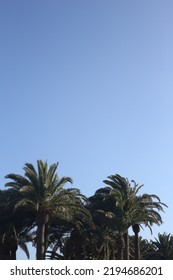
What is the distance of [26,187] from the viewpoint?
113 feet

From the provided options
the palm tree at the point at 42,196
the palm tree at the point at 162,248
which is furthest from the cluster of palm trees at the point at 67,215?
the palm tree at the point at 162,248

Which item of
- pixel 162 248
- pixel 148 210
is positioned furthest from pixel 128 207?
pixel 162 248

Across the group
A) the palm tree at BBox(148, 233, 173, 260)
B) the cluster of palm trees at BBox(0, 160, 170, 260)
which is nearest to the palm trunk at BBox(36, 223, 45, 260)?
the cluster of palm trees at BBox(0, 160, 170, 260)

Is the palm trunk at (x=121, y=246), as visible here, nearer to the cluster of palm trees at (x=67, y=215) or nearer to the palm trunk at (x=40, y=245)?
the cluster of palm trees at (x=67, y=215)

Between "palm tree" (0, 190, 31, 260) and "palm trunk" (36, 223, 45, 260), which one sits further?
"palm tree" (0, 190, 31, 260)

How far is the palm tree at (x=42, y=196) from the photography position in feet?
117

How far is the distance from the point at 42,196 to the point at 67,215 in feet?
9.72

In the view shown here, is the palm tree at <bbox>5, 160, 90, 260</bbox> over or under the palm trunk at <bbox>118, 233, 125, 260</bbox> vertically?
over

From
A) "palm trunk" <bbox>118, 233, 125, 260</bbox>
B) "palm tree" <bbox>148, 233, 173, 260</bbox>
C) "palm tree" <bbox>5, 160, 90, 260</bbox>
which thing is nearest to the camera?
"palm tree" <bbox>5, 160, 90, 260</bbox>

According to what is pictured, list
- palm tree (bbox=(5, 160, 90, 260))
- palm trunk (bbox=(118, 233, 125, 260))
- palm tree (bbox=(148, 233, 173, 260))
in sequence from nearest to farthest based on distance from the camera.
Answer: palm tree (bbox=(5, 160, 90, 260)) < palm trunk (bbox=(118, 233, 125, 260)) < palm tree (bbox=(148, 233, 173, 260))

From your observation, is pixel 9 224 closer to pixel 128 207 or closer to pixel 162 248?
pixel 128 207

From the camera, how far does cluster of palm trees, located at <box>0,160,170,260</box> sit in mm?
36094

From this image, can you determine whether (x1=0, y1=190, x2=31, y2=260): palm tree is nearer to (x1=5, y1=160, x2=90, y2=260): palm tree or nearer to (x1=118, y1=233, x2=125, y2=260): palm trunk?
(x1=5, y1=160, x2=90, y2=260): palm tree
